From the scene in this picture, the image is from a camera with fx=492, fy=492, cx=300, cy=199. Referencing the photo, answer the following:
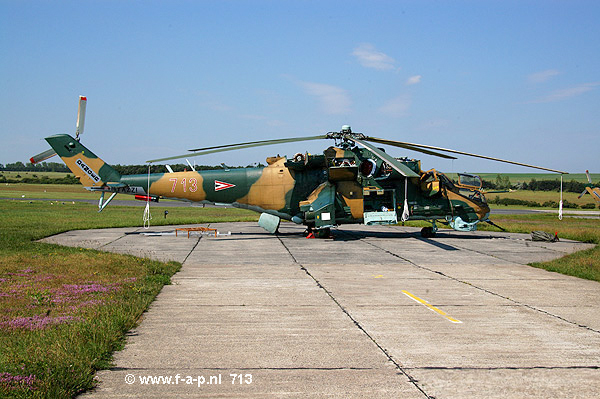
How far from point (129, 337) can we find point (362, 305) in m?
4.47

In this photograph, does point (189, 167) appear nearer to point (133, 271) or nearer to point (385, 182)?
point (385, 182)

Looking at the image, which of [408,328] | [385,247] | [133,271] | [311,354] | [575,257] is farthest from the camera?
[385,247]

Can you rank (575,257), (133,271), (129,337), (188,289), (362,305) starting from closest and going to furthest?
1. (129,337)
2. (362,305)
3. (188,289)
4. (133,271)
5. (575,257)

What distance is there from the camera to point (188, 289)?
10992mm

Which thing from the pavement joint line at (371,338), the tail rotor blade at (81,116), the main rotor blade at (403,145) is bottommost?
the pavement joint line at (371,338)

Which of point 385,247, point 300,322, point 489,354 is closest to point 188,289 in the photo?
point 300,322

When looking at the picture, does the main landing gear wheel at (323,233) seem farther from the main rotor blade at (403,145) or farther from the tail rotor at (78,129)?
the tail rotor at (78,129)

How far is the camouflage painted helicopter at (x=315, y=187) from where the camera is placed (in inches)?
841

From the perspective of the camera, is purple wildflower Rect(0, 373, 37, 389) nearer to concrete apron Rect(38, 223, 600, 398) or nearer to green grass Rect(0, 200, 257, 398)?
green grass Rect(0, 200, 257, 398)

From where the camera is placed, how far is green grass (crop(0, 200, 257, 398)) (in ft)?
17.5

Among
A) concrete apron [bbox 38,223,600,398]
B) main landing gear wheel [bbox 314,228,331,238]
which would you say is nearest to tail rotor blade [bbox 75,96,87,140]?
concrete apron [bbox 38,223,600,398]

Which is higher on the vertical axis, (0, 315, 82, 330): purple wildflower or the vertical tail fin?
the vertical tail fin

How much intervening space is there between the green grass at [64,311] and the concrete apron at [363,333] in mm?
314

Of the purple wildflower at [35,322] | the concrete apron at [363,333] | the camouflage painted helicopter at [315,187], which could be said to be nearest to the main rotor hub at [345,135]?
the camouflage painted helicopter at [315,187]
